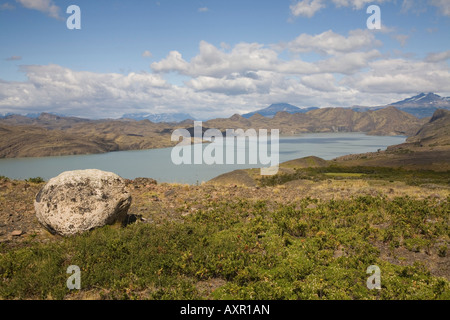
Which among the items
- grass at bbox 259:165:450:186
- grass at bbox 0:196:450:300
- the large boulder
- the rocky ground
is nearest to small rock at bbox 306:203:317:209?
the rocky ground

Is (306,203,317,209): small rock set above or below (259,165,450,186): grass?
above

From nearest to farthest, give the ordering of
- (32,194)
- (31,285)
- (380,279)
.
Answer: (31,285)
(380,279)
(32,194)

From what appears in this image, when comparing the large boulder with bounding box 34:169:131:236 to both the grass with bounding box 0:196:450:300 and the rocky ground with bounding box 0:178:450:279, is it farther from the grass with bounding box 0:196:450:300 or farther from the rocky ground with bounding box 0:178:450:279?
the rocky ground with bounding box 0:178:450:279

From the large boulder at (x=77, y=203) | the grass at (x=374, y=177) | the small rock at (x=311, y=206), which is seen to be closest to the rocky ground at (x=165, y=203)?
the large boulder at (x=77, y=203)

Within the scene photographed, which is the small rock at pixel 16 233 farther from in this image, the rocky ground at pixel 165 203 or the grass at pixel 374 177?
the grass at pixel 374 177

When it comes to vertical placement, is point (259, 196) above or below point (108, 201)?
below

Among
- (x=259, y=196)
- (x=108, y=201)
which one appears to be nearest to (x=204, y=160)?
(x=259, y=196)
